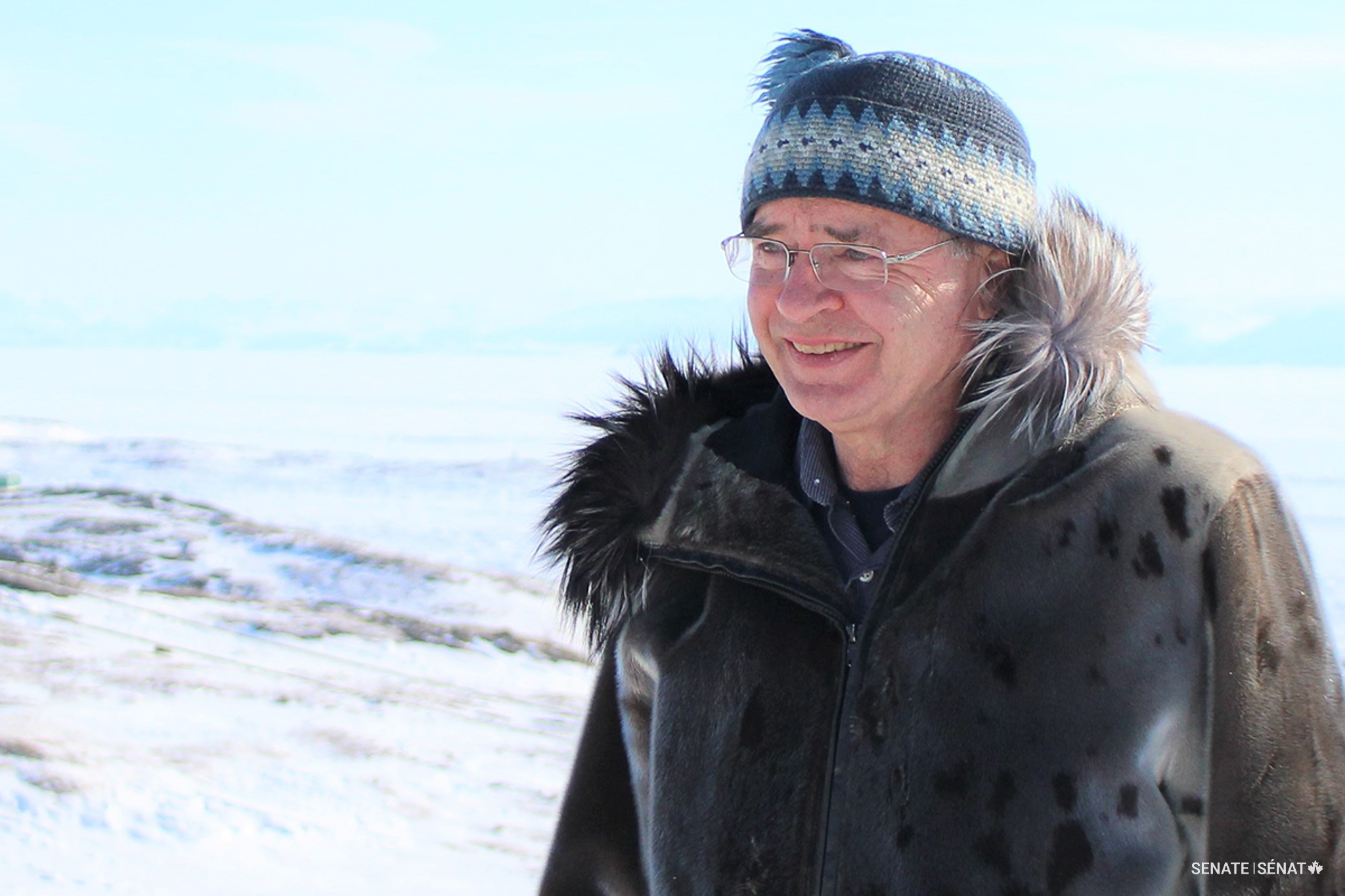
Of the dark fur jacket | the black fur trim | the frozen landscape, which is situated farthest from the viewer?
the frozen landscape

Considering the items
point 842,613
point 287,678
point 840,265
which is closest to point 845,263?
point 840,265

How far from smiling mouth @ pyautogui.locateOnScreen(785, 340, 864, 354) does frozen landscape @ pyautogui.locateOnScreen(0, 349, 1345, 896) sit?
0.30m

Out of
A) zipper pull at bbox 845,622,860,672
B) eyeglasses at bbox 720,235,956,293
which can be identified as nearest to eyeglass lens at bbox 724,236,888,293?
eyeglasses at bbox 720,235,956,293

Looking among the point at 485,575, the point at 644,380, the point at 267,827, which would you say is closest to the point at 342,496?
the point at 485,575

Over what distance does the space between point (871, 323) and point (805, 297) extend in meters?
0.08

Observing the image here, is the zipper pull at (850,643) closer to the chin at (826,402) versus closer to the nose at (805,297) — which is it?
the chin at (826,402)

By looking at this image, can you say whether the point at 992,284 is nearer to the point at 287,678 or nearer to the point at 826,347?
the point at 826,347

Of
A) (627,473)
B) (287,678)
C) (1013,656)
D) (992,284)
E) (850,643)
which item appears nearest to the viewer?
(1013,656)

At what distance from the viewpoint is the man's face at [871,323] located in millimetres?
1444

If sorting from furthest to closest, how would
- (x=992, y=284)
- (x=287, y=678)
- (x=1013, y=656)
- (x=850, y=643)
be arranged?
(x=287, y=678), (x=992, y=284), (x=850, y=643), (x=1013, y=656)

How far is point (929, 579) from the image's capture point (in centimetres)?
136

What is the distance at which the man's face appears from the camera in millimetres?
1444

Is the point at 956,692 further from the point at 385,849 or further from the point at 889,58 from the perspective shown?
the point at 385,849

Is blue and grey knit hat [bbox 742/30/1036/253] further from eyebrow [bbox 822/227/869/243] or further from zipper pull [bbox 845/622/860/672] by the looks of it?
zipper pull [bbox 845/622/860/672]
